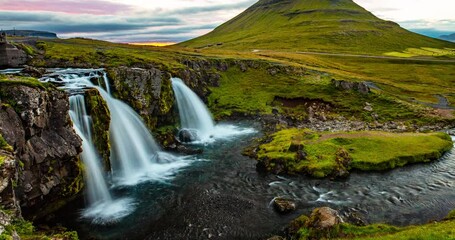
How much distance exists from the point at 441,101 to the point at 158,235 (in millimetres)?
89231

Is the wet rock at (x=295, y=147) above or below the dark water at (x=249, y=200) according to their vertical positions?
above

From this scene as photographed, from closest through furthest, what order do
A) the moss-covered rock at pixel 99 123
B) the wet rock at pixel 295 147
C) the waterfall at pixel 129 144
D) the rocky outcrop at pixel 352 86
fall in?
the moss-covered rock at pixel 99 123 → the waterfall at pixel 129 144 → the wet rock at pixel 295 147 → the rocky outcrop at pixel 352 86

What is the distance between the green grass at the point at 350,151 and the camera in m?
45.2

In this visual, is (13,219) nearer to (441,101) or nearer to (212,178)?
(212,178)

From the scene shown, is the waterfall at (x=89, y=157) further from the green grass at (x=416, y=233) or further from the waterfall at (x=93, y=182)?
the green grass at (x=416, y=233)

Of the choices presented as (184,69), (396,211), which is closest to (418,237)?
(396,211)

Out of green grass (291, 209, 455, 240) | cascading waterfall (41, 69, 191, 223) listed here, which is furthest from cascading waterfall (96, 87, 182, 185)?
green grass (291, 209, 455, 240)

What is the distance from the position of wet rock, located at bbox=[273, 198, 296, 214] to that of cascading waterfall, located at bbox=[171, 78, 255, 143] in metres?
31.3

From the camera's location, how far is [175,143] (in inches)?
2338

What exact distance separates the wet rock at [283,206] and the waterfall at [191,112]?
3477 cm

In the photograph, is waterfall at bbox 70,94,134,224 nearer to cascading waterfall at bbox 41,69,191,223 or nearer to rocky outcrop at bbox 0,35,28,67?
cascading waterfall at bbox 41,69,191,223

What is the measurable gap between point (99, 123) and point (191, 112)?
31.3 m

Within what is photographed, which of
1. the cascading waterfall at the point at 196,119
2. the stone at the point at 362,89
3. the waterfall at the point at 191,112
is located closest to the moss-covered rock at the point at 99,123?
the cascading waterfall at the point at 196,119

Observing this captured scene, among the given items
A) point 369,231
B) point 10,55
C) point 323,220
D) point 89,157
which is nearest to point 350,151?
point 369,231
